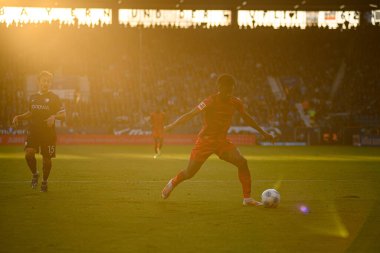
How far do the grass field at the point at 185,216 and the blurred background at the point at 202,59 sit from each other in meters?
28.9

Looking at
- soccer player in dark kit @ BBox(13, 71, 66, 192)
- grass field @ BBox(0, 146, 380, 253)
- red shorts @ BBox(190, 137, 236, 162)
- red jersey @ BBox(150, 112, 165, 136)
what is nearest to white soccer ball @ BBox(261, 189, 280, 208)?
grass field @ BBox(0, 146, 380, 253)

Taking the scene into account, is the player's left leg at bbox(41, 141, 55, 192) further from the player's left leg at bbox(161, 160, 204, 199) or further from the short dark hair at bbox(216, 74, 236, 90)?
the short dark hair at bbox(216, 74, 236, 90)

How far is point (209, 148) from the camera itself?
1120cm

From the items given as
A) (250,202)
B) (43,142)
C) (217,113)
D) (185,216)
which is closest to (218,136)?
(217,113)

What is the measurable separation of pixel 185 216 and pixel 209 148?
158 centimetres

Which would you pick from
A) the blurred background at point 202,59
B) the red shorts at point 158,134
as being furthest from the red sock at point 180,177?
the blurred background at point 202,59

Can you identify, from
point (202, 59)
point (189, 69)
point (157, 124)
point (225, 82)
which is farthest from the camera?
point (202, 59)

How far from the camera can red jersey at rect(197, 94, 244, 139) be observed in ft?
36.3

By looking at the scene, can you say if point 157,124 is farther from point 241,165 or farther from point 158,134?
point 241,165

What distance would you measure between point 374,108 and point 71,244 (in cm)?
4318

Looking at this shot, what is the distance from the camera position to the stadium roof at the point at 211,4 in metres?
49.0

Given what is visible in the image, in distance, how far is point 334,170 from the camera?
20.7 metres

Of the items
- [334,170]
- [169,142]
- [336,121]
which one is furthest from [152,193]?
[336,121]

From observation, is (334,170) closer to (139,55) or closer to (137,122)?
(137,122)
